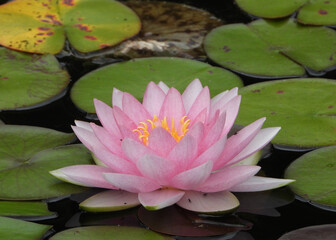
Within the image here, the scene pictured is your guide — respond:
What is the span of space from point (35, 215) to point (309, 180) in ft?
3.32

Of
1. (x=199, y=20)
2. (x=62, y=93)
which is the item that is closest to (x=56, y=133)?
(x=62, y=93)

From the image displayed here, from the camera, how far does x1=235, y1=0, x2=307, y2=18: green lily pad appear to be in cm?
345

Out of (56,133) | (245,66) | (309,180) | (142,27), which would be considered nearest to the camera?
(309,180)

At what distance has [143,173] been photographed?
182cm

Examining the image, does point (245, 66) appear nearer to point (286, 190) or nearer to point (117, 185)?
point (286, 190)

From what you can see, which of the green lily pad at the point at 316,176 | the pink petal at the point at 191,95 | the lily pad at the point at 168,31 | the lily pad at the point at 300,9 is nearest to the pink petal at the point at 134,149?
the pink petal at the point at 191,95

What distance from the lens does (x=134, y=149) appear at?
1798 millimetres

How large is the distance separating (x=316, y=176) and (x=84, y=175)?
866mm

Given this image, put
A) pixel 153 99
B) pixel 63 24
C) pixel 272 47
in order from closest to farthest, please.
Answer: pixel 153 99, pixel 272 47, pixel 63 24

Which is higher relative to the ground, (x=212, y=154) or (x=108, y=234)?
(x=212, y=154)

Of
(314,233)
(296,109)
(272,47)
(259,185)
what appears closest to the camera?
(314,233)

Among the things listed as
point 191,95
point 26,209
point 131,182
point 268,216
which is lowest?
point 26,209

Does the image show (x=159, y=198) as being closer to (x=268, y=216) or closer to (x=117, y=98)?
(x=268, y=216)

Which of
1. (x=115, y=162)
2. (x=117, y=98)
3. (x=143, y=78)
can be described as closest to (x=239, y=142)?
(x=115, y=162)
